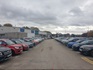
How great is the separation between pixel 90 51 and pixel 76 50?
5180mm

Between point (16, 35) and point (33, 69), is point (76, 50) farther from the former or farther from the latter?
point (16, 35)

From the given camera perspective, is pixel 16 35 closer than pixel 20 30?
Yes

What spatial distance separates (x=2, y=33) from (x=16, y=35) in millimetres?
6020

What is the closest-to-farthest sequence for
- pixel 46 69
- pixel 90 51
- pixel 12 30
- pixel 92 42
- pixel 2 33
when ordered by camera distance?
1. pixel 46 69
2. pixel 90 51
3. pixel 92 42
4. pixel 2 33
5. pixel 12 30

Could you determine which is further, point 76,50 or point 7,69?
point 76,50

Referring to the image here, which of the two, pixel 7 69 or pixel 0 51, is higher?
pixel 0 51

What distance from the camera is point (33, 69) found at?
8656 mm

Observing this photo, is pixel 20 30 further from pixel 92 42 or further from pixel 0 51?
pixel 0 51

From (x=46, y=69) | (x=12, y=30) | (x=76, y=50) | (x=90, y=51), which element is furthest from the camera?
(x=12, y=30)

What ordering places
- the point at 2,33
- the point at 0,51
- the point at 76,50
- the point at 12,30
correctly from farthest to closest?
the point at 12,30
the point at 2,33
the point at 76,50
the point at 0,51

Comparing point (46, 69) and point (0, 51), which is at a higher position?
point (0, 51)

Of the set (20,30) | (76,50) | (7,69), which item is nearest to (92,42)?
(76,50)

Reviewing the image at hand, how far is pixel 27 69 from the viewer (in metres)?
8.66

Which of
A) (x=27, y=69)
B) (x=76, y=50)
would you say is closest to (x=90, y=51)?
(x=76, y=50)
